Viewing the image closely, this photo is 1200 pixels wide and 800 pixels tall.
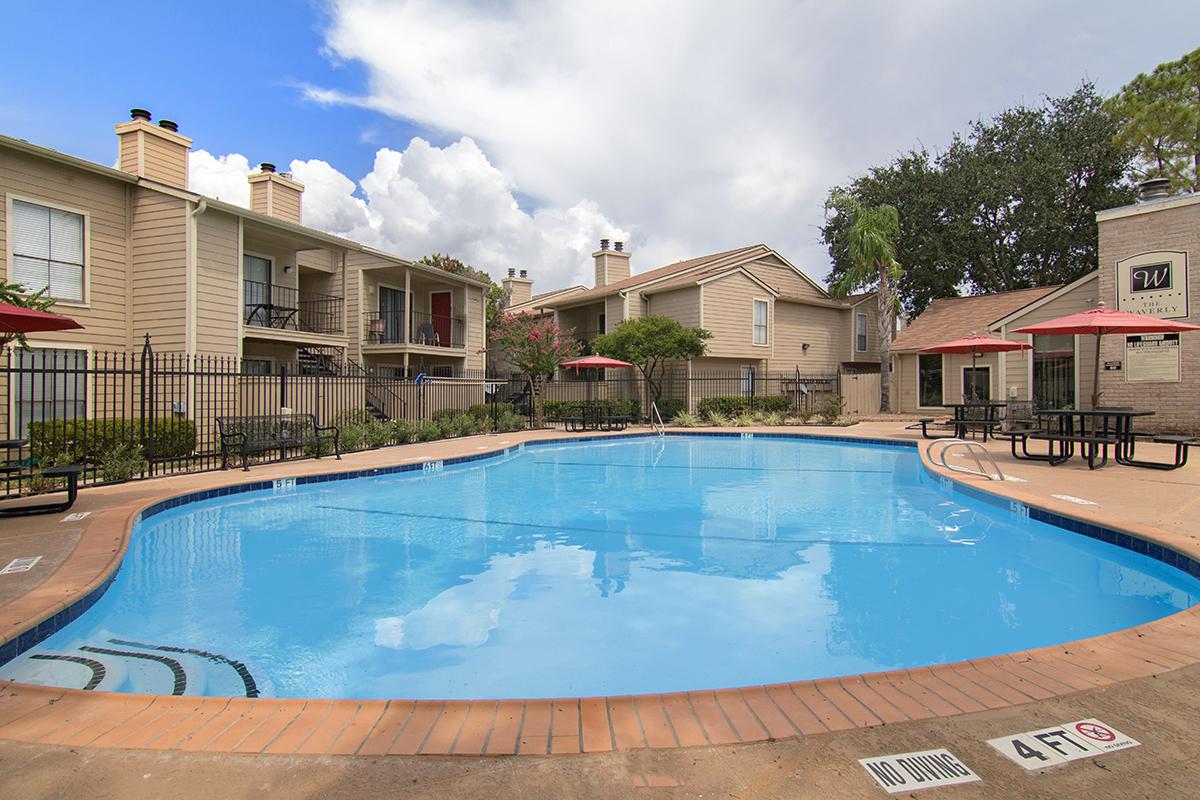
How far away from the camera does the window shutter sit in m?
11.9

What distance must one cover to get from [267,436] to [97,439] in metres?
2.58

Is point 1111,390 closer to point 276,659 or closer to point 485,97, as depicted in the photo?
point 485,97

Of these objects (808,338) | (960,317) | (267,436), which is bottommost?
(267,436)

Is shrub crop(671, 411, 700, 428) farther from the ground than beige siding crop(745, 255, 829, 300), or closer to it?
closer to it

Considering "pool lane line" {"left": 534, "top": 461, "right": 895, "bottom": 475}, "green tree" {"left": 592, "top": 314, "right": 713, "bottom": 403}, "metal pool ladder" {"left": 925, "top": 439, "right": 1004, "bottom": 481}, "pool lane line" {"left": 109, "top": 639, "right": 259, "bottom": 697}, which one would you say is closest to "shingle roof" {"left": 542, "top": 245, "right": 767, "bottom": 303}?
"green tree" {"left": 592, "top": 314, "right": 713, "bottom": 403}

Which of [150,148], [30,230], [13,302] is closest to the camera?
[13,302]

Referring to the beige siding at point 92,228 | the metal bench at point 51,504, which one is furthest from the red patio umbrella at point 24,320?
the beige siding at point 92,228

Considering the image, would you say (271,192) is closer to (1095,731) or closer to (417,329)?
(417,329)

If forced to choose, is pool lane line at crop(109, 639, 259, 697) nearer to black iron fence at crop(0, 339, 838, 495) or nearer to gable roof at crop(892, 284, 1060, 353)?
black iron fence at crop(0, 339, 838, 495)

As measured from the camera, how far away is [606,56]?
13.0 metres

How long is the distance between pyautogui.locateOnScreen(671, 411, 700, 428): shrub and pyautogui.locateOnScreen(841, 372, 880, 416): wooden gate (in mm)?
7834

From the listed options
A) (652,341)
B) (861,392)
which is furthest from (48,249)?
(861,392)

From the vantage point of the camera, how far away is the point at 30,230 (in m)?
12.1

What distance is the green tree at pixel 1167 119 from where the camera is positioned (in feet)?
77.3
